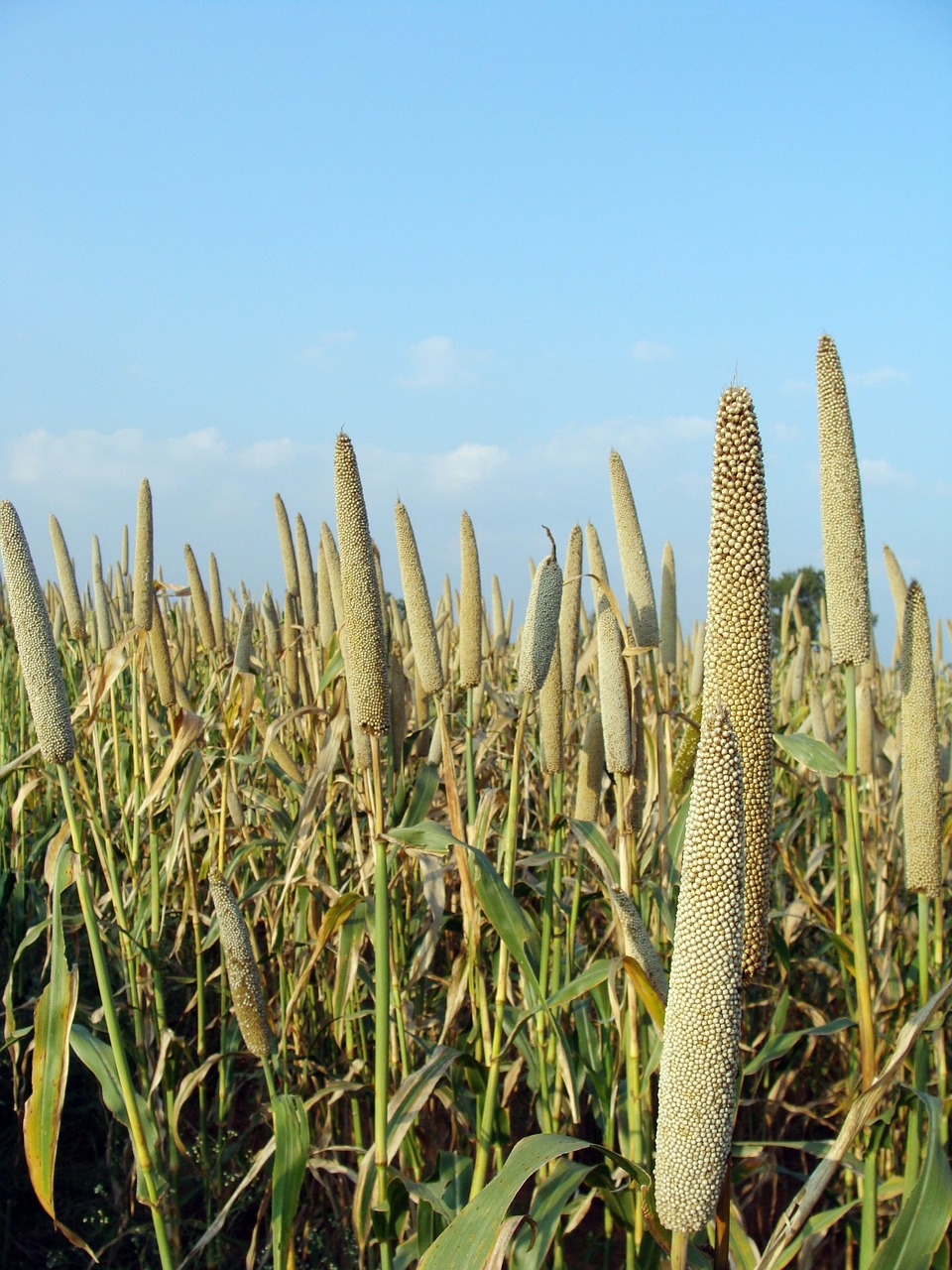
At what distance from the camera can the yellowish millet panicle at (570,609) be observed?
2.98m

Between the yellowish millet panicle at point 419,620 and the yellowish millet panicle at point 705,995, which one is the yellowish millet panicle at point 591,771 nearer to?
the yellowish millet panicle at point 419,620

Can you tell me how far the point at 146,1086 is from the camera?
2.82 metres

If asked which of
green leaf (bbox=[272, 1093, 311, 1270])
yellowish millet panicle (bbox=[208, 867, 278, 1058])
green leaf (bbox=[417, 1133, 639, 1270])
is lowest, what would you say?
green leaf (bbox=[272, 1093, 311, 1270])

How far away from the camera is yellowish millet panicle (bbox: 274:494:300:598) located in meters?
4.39

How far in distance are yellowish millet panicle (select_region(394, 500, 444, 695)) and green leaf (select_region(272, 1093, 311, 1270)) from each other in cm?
113

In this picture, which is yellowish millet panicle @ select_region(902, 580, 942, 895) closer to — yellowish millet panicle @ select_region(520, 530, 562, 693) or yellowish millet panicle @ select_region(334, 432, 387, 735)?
yellowish millet panicle @ select_region(520, 530, 562, 693)

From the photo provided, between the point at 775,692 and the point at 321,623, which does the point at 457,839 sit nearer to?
the point at 321,623

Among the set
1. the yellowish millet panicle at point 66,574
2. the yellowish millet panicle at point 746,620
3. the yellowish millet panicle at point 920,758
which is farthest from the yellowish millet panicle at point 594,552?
the yellowish millet panicle at point 66,574

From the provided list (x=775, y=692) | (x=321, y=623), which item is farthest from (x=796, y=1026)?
(x=775, y=692)

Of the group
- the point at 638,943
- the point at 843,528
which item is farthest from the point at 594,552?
the point at 638,943

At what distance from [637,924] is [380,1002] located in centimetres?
56

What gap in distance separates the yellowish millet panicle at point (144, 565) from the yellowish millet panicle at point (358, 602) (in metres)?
1.30

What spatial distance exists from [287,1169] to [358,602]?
3.83 feet

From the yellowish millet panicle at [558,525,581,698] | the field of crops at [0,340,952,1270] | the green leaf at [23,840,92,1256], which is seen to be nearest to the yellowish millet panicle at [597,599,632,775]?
the field of crops at [0,340,952,1270]
